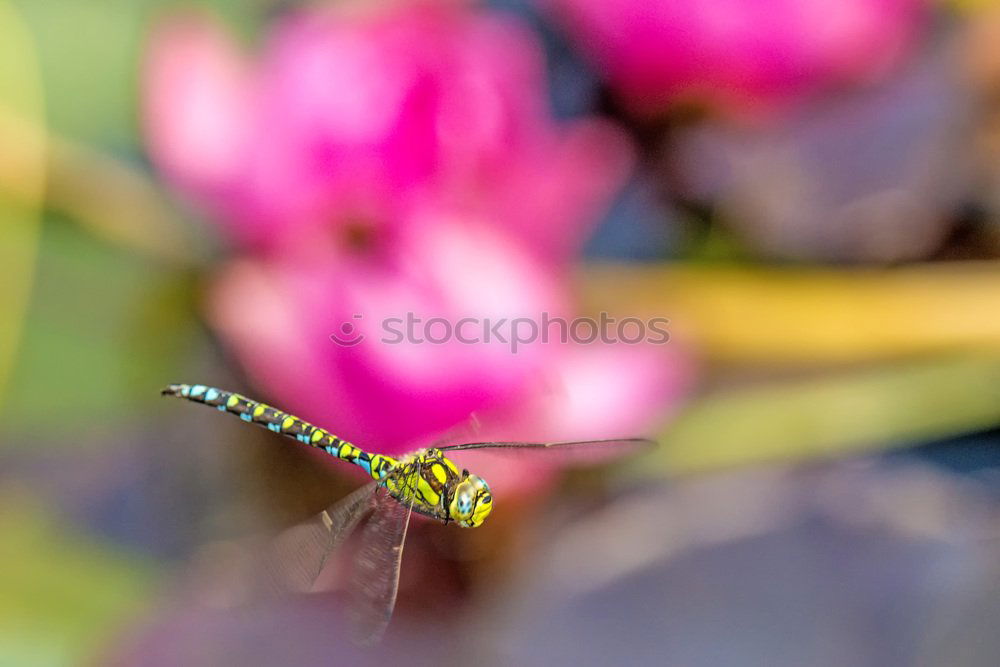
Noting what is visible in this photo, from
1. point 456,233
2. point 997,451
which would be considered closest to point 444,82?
point 456,233

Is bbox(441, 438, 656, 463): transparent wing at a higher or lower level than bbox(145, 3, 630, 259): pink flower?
lower

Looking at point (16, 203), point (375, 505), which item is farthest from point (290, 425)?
point (16, 203)

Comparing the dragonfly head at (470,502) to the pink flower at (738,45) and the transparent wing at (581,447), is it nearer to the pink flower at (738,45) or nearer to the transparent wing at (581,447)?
the transparent wing at (581,447)

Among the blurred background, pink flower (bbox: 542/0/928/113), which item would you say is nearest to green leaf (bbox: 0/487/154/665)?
the blurred background

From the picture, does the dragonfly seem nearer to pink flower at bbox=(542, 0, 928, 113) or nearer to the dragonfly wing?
the dragonfly wing

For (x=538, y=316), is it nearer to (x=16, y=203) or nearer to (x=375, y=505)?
(x=375, y=505)

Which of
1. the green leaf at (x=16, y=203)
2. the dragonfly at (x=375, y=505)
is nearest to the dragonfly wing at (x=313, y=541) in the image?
the dragonfly at (x=375, y=505)

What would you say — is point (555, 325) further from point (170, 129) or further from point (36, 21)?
point (36, 21)
